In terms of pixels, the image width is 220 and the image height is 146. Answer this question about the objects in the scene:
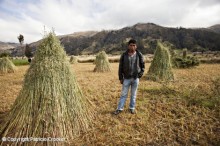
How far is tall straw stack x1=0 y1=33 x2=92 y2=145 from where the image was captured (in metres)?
3.75

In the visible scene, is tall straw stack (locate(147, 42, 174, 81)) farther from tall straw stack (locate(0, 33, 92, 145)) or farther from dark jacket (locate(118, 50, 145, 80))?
tall straw stack (locate(0, 33, 92, 145))

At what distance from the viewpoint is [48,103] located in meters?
3.93

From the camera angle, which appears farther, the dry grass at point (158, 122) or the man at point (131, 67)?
the man at point (131, 67)

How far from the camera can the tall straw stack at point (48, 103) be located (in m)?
3.75

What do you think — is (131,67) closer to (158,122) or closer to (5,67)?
(158,122)

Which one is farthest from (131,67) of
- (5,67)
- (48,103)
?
(5,67)

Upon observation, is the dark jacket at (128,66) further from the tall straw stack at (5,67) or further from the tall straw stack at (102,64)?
the tall straw stack at (5,67)

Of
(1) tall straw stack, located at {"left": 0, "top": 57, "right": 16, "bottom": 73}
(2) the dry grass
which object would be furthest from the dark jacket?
(1) tall straw stack, located at {"left": 0, "top": 57, "right": 16, "bottom": 73}

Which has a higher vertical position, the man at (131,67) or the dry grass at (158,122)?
the man at (131,67)

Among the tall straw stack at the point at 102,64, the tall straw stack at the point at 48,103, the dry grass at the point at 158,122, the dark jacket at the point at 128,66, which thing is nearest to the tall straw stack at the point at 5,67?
the tall straw stack at the point at 102,64

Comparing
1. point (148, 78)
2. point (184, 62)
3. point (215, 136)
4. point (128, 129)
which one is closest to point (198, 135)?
point (215, 136)

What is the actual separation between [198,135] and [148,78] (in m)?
6.70

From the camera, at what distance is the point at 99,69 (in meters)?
16.1

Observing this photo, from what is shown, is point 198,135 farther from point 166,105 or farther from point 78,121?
point 78,121
